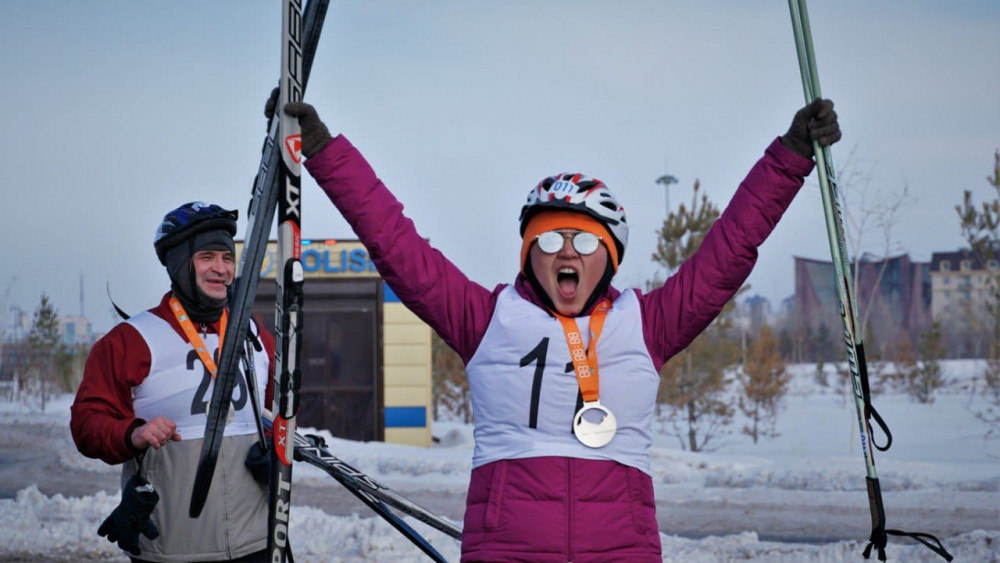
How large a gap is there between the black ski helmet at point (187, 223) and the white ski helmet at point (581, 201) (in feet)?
5.17

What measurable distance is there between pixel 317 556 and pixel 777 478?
7.45 meters

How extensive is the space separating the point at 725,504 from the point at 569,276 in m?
9.90

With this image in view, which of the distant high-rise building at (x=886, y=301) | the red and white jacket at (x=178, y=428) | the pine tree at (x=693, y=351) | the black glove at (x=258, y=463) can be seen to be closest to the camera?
the red and white jacket at (x=178, y=428)

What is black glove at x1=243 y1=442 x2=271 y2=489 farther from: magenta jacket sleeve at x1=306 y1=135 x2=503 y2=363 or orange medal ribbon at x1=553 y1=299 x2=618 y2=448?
orange medal ribbon at x1=553 y1=299 x2=618 y2=448

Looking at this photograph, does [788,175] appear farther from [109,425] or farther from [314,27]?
[109,425]

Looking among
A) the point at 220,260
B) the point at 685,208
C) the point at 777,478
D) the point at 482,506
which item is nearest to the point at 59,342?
the point at 685,208

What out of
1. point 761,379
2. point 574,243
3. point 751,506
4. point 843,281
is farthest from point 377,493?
point 761,379

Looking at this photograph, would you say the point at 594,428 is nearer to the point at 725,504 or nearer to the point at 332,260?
the point at 725,504

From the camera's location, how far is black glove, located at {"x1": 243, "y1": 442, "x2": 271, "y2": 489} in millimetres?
3838

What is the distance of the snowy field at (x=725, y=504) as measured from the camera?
8.24 m

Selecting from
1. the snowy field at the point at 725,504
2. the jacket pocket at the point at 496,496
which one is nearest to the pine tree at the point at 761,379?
the snowy field at the point at 725,504

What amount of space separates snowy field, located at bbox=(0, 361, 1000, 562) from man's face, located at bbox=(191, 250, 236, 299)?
178 inches

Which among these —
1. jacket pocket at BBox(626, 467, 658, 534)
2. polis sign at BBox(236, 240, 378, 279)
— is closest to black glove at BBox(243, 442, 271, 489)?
jacket pocket at BBox(626, 467, 658, 534)

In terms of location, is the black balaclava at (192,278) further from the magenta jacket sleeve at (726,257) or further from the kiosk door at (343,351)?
the kiosk door at (343,351)
